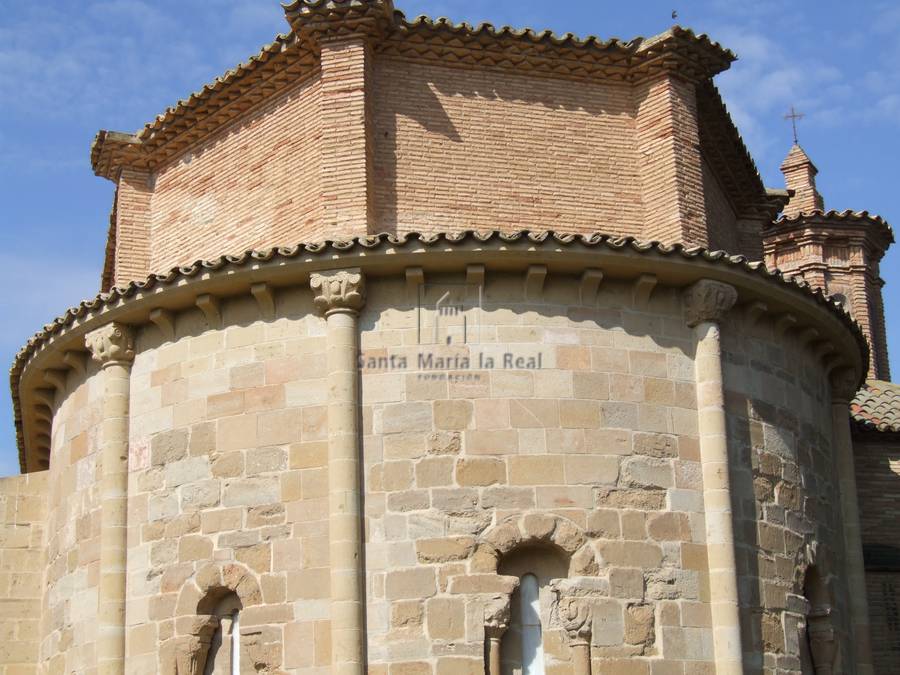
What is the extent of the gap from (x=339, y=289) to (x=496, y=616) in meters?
3.05

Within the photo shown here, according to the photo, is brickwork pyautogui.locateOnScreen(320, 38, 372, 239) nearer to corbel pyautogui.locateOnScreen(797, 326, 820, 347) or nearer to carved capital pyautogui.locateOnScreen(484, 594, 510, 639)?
carved capital pyautogui.locateOnScreen(484, 594, 510, 639)

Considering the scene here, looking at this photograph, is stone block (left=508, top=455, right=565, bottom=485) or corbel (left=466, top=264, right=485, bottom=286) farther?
corbel (left=466, top=264, right=485, bottom=286)

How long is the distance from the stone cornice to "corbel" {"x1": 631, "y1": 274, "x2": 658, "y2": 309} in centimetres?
4

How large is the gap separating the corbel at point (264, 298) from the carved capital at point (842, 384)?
6.08 meters

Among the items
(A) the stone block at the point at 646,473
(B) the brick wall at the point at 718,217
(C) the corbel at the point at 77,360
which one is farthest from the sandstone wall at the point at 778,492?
(C) the corbel at the point at 77,360

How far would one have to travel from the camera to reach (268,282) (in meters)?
12.9

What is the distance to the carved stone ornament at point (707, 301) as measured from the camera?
42.5 ft

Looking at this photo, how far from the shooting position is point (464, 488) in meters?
12.2

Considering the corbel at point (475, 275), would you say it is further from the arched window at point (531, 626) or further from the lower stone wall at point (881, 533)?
the lower stone wall at point (881, 533)

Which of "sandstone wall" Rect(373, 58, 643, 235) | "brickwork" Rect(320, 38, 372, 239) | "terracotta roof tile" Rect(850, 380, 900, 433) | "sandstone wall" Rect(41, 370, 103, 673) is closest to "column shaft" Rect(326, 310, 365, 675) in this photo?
"brickwork" Rect(320, 38, 372, 239)

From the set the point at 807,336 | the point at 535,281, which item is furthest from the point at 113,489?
the point at 807,336

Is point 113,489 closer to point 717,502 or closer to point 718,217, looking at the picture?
point 717,502

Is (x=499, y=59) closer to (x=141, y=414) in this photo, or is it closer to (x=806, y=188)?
(x=141, y=414)

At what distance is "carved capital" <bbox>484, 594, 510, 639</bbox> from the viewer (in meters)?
11.9
